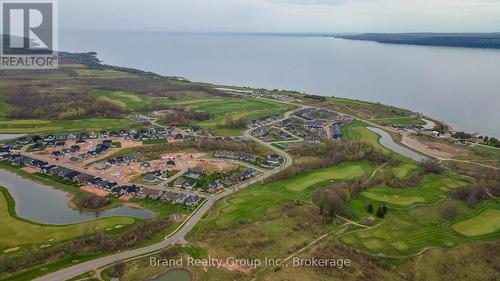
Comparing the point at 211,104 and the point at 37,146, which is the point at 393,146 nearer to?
the point at 211,104

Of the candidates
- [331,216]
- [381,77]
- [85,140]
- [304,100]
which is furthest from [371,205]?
[381,77]

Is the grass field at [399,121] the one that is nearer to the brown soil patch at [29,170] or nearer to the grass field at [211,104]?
the grass field at [211,104]

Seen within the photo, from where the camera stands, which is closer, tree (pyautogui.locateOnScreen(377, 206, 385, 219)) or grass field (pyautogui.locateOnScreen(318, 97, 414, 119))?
tree (pyautogui.locateOnScreen(377, 206, 385, 219))

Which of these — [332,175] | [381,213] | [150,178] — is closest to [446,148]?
[332,175]

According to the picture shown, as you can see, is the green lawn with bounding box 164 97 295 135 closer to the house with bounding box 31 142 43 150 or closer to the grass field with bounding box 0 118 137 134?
the grass field with bounding box 0 118 137 134

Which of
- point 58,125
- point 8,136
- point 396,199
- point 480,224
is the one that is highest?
point 396,199

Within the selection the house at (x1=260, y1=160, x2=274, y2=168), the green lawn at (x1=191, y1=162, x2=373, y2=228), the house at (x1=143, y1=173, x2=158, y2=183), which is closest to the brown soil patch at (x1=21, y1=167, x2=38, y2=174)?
the house at (x1=143, y1=173, x2=158, y2=183)

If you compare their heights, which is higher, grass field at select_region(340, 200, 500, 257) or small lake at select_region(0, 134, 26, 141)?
grass field at select_region(340, 200, 500, 257)

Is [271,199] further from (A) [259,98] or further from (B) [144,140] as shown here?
(A) [259,98]
